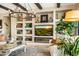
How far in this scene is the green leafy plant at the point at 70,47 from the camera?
76.0 inches

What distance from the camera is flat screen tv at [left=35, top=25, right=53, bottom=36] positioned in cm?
193

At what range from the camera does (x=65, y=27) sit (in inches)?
76.0

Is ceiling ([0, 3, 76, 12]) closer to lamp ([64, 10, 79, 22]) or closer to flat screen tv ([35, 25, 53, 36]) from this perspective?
lamp ([64, 10, 79, 22])

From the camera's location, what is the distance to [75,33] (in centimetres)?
191

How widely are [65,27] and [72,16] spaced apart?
0.19 metres

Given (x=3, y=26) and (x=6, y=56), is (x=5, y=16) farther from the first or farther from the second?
(x=6, y=56)

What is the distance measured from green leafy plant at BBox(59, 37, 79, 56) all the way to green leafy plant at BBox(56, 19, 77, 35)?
14 cm

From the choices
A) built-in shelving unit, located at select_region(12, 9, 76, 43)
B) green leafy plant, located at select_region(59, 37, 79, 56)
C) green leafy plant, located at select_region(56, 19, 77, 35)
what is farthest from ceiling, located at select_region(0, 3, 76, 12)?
green leafy plant, located at select_region(59, 37, 79, 56)

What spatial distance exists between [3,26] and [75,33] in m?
1.08

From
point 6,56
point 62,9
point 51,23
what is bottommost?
point 6,56

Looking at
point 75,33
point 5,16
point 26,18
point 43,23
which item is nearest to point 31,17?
point 26,18

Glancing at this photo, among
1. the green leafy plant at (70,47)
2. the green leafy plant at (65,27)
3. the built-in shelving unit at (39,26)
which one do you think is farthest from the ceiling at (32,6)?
the green leafy plant at (70,47)

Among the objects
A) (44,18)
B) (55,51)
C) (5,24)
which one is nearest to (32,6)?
(44,18)

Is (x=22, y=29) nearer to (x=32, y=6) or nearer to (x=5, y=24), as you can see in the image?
(x=5, y=24)
